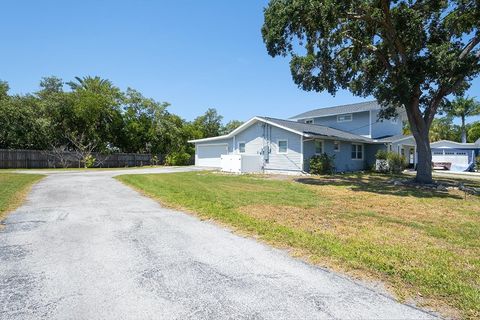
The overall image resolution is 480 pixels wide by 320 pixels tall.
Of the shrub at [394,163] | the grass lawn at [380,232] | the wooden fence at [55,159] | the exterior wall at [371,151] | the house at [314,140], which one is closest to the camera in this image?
the grass lawn at [380,232]

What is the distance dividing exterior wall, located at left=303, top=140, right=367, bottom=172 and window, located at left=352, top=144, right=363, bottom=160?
336mm

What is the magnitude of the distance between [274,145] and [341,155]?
538 centimetres

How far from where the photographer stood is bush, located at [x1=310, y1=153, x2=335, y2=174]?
67.1ft

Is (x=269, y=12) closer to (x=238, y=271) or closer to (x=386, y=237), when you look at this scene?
Answer: (x=386, y=237)

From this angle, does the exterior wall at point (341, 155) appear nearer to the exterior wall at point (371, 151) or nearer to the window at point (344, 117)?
the exterior wall at point (371, 151)

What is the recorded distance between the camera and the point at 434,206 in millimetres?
9781

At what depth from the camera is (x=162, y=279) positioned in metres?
3.89

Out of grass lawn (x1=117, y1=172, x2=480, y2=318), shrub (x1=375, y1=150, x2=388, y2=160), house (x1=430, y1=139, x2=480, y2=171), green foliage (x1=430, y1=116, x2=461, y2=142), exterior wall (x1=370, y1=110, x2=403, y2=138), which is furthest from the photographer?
green foliage (x1=430, y1=116, x2=461, y2=142)

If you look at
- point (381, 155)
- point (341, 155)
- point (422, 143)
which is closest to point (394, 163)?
point (381, 155)

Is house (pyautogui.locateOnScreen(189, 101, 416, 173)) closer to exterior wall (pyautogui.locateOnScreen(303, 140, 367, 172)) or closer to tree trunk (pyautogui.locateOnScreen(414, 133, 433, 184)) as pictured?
exterior wall (pyautogui.locateOnScreen(303, 140, 367, 172))

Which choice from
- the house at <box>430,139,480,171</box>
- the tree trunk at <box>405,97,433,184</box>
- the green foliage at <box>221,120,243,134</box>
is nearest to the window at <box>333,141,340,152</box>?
the tree trunk at <box>405,97,433,184</box>

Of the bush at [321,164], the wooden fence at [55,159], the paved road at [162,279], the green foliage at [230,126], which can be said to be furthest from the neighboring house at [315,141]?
the green foliage at [230,126]

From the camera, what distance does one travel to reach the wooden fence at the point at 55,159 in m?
27.3

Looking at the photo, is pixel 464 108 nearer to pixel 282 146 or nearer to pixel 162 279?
pixel 282 146
